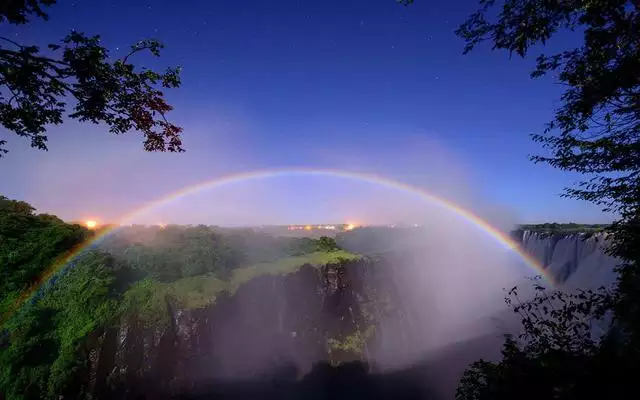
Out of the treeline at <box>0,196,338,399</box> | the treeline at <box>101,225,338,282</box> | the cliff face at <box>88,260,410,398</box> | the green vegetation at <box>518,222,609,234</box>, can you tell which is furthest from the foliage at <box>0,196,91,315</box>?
the green vegetation at <box>518,222,609,234</box>

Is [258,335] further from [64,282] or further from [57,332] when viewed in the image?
[64,282]

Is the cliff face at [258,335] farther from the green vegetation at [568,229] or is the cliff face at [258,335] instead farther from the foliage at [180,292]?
the green vegetation at [568,229]

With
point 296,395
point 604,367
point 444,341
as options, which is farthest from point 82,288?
point 444,341

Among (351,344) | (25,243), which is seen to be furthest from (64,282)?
(351,344)

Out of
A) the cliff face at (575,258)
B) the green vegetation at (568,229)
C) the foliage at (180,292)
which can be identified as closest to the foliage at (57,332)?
the foliage at (180,292)

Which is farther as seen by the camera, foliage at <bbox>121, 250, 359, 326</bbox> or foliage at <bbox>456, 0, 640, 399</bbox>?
foliage at <bbox>121, 250, 359, 326</bbox>

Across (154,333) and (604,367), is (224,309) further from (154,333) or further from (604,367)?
(604,367)

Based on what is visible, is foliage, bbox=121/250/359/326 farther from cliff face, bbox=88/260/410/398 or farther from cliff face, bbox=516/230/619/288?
cliff face, bbox=516/230/619/288
